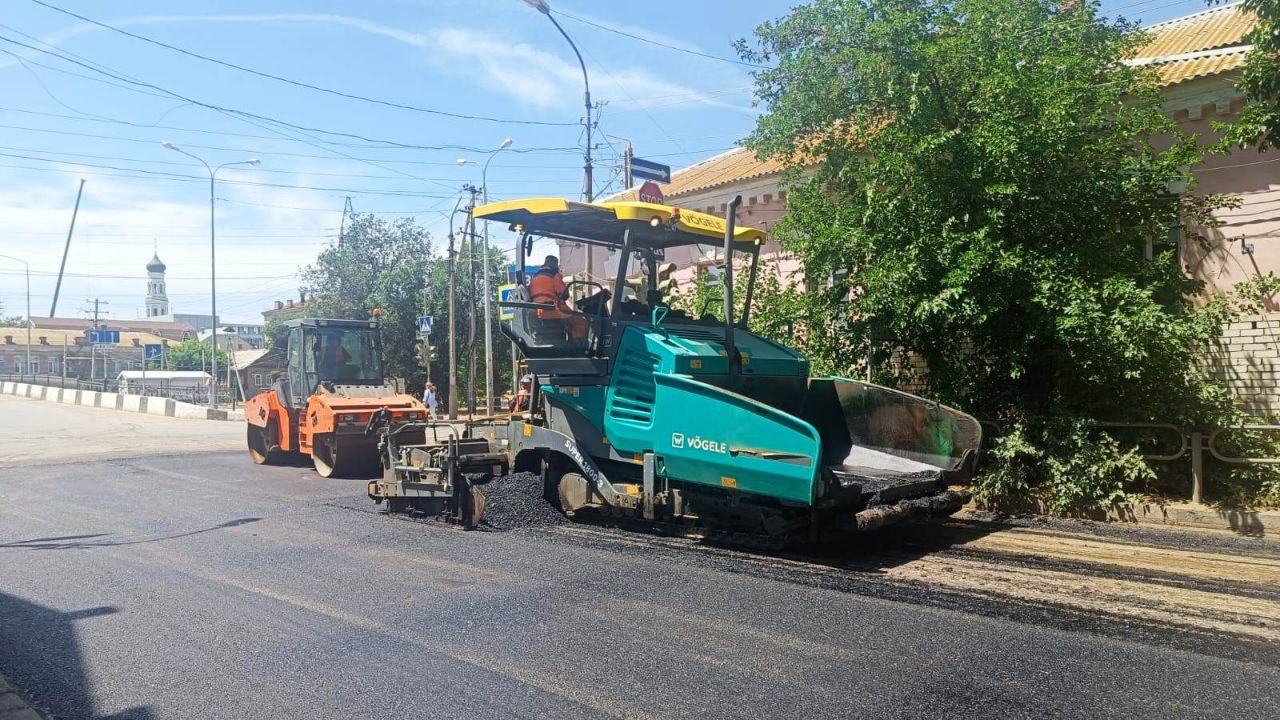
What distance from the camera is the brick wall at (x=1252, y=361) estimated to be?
984cm

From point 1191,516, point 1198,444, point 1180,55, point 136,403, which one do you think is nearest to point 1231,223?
point 1180,55

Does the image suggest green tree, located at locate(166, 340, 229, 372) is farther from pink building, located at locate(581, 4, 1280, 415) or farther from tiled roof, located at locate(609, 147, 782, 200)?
pink building, located at locate(581, 4, 1280, 415)

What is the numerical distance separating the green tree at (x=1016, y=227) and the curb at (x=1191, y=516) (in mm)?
180

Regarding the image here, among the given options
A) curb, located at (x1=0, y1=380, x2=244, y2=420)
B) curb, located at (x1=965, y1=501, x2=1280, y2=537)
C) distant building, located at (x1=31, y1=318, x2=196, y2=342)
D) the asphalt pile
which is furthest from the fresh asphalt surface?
distant building, located at (x1=31, y1=318, x2=196, y2=342)

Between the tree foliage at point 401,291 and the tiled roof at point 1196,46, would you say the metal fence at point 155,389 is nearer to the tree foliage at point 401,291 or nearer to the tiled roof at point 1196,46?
the tree foliage at point 401,291

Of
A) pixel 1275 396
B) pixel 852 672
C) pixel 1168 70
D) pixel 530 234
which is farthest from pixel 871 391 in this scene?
pixel 1168 70

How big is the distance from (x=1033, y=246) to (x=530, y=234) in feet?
17.1

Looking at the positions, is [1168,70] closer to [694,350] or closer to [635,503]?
[694,350]

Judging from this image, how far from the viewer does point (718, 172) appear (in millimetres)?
20375

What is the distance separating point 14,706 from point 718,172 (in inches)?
714

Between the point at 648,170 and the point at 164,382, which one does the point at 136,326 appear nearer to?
the point at 164,382

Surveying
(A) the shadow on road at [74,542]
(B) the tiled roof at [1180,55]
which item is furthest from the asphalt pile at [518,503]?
(B) the tiled roof at [1180,55]

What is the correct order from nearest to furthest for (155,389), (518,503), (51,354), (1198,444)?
(1198,444) → (518,503) → (155,389) → (51,354)

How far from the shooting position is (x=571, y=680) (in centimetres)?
418
